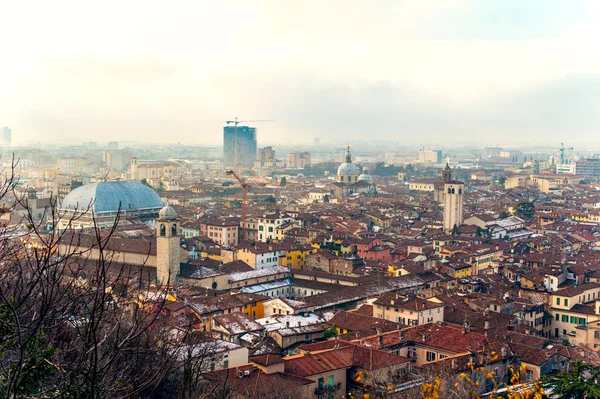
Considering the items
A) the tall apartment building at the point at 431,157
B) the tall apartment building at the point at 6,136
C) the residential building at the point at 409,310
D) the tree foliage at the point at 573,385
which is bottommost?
the tall apartment building at the point at 431,157

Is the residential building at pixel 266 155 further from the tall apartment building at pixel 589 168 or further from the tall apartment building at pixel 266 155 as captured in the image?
the tall apartment building at pixel 589 168

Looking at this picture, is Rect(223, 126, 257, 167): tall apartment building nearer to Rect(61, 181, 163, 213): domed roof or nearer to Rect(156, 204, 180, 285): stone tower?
Rect(61, 181, 163, 213): domed roof

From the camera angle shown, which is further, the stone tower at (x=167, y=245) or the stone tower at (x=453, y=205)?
the stone tower at (x=453, y=205)

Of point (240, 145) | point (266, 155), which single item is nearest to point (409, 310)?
point (266, 155)

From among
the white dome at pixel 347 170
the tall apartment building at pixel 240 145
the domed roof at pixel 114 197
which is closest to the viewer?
the domed roof at pixel 114 197

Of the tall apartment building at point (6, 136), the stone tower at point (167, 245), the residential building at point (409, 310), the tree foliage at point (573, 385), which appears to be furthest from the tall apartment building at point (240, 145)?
the tree foliage at point (573, 385)
